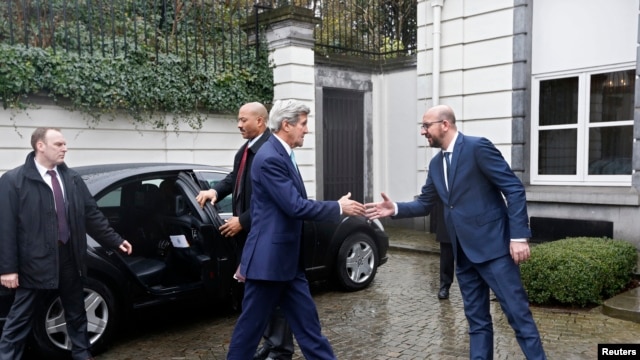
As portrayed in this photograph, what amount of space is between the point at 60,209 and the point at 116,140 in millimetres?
4835

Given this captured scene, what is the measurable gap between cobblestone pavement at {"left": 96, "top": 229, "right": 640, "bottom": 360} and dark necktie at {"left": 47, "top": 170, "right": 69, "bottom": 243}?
1278mm

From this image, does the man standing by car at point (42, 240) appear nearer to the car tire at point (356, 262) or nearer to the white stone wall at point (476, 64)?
the car tire at point (356, 262)

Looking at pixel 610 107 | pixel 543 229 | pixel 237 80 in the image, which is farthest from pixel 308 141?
pixel 610 107

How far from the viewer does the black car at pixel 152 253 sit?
4.75 metres

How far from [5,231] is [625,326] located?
17.9 feet

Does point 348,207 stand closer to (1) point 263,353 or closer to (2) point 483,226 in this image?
(2) point 483,226

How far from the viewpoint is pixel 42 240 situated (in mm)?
4082

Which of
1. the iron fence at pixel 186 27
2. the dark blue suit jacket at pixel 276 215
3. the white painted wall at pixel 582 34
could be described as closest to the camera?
the dark blue suit jacket at pixel 276 215

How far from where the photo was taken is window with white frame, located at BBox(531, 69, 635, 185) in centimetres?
893

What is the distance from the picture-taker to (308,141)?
1095 cm

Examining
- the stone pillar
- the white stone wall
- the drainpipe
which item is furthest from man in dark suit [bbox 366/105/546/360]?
the drainpipe

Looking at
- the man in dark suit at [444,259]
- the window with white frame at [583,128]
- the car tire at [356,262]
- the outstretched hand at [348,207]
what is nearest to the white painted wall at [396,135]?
the window with white frame at [583,128]

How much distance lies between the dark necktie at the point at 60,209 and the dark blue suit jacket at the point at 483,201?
2.85 metres

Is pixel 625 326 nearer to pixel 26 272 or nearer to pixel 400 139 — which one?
pixel 26 272
